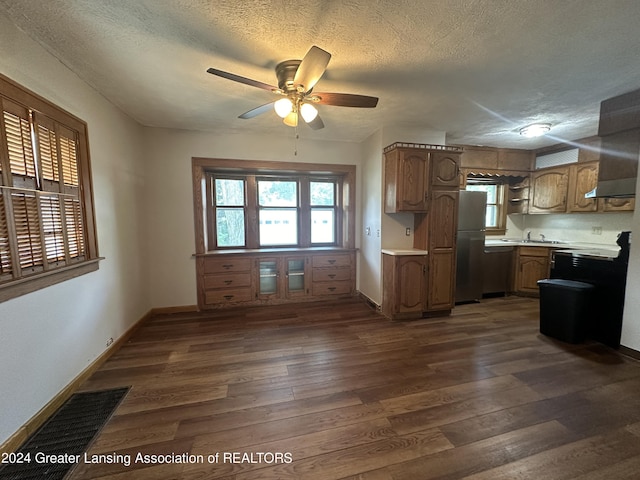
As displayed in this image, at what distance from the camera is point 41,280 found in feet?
5.54

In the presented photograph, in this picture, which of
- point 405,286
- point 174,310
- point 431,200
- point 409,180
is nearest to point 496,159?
point 431,200

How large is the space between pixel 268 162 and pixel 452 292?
3.17 metres

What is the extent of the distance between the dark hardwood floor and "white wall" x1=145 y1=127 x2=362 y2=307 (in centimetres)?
80

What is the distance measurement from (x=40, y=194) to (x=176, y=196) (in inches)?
71.6

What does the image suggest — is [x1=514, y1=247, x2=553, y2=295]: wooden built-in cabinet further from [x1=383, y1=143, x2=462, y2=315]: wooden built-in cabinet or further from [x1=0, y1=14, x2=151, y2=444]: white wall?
[x1=0, y1=14, x2=151, y2=444]: white wall

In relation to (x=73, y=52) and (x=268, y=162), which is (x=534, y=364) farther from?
(x=73, y=52)

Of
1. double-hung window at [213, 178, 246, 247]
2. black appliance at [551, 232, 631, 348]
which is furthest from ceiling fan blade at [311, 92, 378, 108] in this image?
black appliance at [551, 232, 631, 348]

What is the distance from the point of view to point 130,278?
2984 millimetres

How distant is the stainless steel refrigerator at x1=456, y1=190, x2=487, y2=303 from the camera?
3836 millimetres

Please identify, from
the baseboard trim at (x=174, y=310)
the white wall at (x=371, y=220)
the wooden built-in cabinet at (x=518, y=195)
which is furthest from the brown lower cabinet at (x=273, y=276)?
the wooden built-in cabinet at (x=518, y=195)

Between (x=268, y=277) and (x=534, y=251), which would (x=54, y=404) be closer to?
(x=268, y=277)

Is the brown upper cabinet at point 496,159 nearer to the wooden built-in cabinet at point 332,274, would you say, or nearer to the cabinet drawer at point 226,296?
the wooden built-in cabinet at point 332,274

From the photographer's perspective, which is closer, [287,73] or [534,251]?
[287,73]

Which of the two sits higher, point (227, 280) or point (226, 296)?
point (227, 280)
